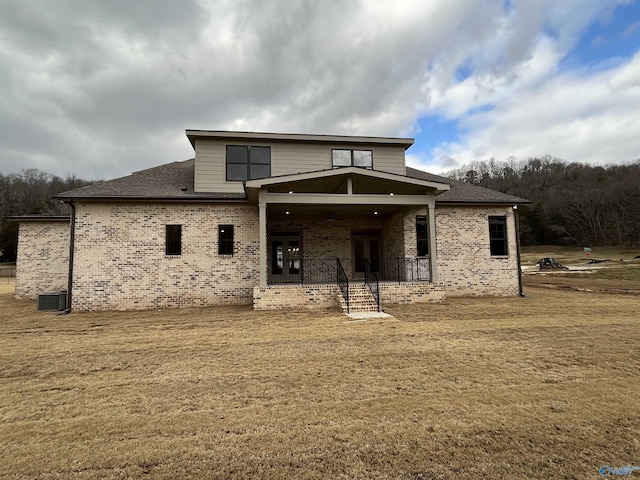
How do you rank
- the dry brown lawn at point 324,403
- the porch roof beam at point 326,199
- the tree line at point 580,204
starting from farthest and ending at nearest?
the tree line at point 580,204, the porch roof beam at point 326,199, the dry brown lawn at point 324,403

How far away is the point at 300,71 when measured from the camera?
60.6 feet

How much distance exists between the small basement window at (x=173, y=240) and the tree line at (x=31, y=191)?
138 feet

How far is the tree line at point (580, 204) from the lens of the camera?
165 feet

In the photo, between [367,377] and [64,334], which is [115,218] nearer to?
[64,334]

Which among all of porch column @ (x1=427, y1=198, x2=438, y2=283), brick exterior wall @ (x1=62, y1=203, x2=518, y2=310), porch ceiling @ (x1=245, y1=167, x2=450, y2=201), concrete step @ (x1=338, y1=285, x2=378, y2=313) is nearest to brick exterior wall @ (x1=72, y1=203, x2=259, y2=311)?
brick exterior wall @ (x1=62, y1=203, x2=518, y2=310)

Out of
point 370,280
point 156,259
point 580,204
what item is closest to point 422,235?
point 370,280

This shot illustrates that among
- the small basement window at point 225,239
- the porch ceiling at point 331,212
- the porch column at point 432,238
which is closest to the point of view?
the porch column at point 432,238

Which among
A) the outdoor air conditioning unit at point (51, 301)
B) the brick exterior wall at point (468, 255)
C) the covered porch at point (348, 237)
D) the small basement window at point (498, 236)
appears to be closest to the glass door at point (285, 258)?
the covered porch at point (348, 237)

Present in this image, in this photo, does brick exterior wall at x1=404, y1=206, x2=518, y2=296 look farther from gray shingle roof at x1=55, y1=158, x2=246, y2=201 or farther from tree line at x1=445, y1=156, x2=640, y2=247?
tree line at x1=445, y1=156, x2=640, y2=247

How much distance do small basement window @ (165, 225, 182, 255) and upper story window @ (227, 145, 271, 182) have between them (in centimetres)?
287

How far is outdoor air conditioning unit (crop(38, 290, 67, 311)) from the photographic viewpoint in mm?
11117

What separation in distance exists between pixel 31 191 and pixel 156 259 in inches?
2287

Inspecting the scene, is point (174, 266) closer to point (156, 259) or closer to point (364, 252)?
point (156, 259)

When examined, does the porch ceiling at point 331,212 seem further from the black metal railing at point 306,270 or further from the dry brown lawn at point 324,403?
the dry brown lawn at point 324,403
